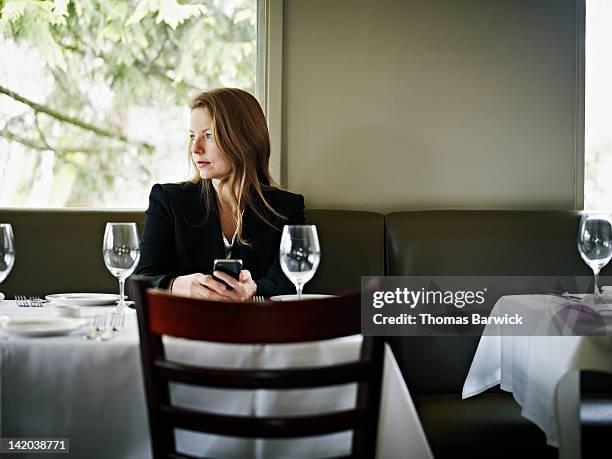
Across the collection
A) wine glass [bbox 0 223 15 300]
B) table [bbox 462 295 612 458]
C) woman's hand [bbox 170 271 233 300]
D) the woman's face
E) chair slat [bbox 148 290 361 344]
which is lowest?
table [bbox 462 295 612 458]

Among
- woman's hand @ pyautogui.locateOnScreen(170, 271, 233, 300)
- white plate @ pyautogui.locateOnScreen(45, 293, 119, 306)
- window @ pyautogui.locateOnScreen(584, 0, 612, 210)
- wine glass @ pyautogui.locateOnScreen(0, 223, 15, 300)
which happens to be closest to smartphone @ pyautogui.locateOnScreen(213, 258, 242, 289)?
woman's hand @ pyautogui.locateOnScreen(170, 271, 233, 300)

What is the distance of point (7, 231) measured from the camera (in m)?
1.65

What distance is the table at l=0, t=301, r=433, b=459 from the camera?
4.10 feet

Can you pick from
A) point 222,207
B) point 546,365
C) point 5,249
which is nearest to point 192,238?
point 222,207

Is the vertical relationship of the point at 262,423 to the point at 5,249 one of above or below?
below

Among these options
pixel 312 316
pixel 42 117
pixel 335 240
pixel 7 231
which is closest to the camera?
pixel 312 316

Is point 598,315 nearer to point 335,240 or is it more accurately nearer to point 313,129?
point 335,240

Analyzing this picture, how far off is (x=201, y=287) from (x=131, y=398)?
55 centimetres

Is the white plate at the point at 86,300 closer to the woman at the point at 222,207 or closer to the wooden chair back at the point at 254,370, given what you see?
the woman at the point at 222,207

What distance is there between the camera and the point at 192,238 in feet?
7.55

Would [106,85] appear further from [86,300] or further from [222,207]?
[86,300]

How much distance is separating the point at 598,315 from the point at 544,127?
1578mm

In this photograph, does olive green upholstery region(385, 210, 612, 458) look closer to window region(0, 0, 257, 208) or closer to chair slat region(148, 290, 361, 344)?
window region(0, 0, 257, 208)

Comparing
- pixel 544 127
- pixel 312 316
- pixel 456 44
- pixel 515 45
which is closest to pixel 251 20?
pixel 456 44
